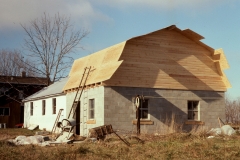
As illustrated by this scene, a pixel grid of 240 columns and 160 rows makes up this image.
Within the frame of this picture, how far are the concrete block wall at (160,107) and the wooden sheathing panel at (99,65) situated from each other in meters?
1.17

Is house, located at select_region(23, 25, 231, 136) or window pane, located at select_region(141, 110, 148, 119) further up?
house, located at select_region(23, 25, 231, 136)

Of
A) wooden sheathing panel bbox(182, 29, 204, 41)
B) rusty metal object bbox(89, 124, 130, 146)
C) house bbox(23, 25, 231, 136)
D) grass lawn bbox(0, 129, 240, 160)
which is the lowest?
grass lawn bbox(0, 129, 240, 160)

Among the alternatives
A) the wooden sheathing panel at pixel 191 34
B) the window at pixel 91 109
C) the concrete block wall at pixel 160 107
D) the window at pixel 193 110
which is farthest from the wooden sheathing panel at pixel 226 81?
the window at pixel 91 109

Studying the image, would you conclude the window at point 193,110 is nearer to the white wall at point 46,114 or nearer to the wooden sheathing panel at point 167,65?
the wooden sheathing panel at point 167,65

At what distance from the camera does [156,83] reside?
22547 mm

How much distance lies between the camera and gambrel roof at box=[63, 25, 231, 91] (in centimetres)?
2178

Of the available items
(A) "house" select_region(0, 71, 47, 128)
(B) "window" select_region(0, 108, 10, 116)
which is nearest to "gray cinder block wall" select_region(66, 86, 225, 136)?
(A) "house" select_region(0, 71, 47, 128)

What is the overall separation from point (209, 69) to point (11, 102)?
2846 cm

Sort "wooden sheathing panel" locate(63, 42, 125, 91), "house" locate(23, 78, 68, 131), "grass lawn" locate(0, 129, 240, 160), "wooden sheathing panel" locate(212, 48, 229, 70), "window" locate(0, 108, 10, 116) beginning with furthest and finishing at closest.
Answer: "window" locate(0, 108, 10, 116), "house" locate(23, 78, 68, 131), "wooden sheathing panel" locate(212, 48, 229, 70), "wooden sheathing panel" locate(63, 42, 125, 91), "grass lawn" locate(0, 129, 240, 160)

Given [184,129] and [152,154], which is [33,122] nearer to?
[184,129]

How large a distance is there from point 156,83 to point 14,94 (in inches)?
1158

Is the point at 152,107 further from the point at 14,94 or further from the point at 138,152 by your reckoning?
the point at 14,94

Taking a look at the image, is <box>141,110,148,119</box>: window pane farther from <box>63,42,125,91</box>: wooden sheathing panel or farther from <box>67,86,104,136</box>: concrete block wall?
<box>63,42,125,91</box>: wooden sheathing panel

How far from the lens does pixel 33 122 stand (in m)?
35.8
